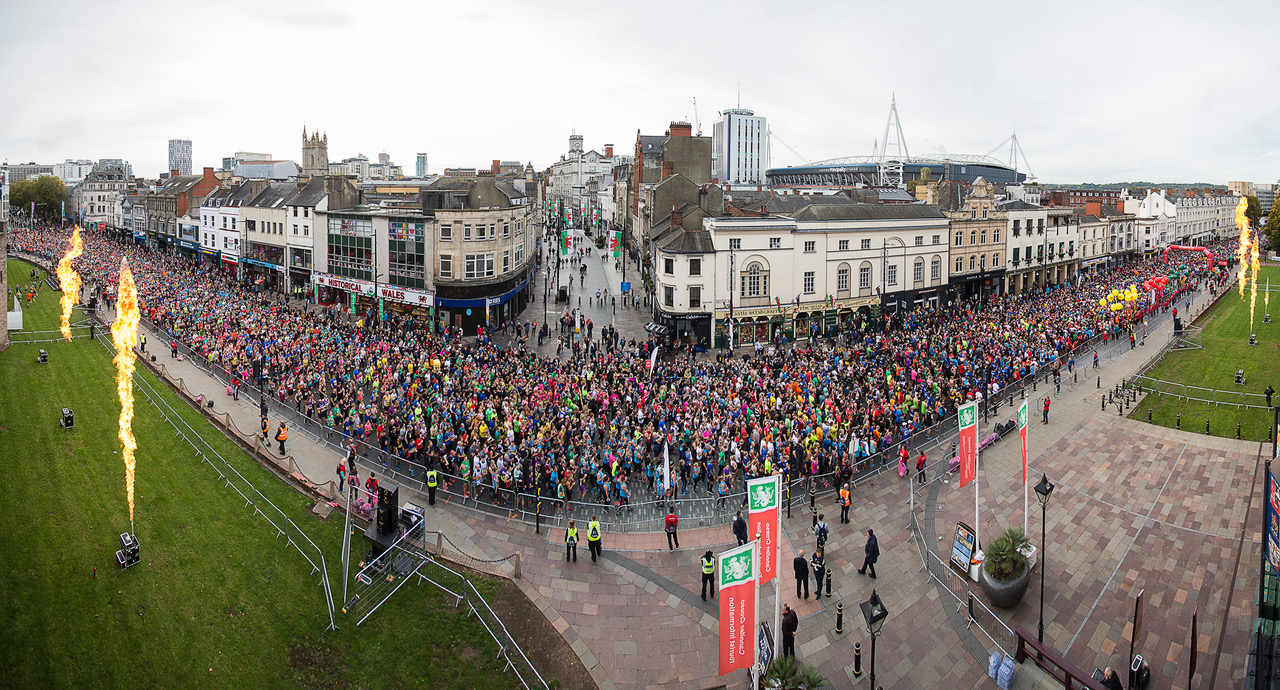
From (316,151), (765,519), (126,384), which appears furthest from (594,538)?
(316,151)

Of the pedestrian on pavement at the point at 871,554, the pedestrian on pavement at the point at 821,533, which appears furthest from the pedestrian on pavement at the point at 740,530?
the pedestrian on pavement at the point at 871,554

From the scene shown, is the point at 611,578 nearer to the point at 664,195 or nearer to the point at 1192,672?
the point at 1192,672

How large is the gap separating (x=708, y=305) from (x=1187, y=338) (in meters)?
30.9

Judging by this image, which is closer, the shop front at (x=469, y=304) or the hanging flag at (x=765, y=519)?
the hanging flag at (x=765, y=519)

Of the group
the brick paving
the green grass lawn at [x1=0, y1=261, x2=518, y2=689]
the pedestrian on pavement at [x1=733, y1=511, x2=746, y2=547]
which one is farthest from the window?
the pedestrian on pavement at [x1=733, y1=511, x2=746, y2=547]

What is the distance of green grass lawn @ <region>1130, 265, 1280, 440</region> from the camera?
2817 centimetres

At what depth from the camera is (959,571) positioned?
674 inches

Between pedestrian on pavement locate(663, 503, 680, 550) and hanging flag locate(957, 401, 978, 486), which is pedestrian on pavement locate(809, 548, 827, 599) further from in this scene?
hanging flag locate(957, 401, 978, 486)

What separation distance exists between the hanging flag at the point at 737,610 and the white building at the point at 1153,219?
9935 cm

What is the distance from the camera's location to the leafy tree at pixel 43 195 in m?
128

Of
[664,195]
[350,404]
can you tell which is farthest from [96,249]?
[350,404]

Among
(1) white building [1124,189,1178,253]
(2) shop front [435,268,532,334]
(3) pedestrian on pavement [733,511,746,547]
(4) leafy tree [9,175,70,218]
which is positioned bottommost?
(3) pedestrian on pavement [733,511,746,547]

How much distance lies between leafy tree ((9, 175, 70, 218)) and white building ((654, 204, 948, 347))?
138515 mm

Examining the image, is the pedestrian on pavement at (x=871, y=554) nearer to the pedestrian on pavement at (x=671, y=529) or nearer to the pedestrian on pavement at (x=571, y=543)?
the pedestrian on pavement at (x=671, y=529)
